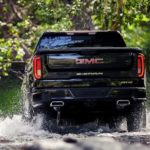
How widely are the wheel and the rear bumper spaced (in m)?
0.23

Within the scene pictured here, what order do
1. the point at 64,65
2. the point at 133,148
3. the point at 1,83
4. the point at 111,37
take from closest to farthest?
1. the point at 133,148
2. the point at 64,65
3. the point at 111,37
4. the point at 1,83

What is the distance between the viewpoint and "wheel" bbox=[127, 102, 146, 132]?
393 inches

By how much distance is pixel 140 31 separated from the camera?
3703 cm

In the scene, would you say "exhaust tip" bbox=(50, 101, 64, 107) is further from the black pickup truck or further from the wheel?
the wheel

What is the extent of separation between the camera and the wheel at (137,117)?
9992 millimetres

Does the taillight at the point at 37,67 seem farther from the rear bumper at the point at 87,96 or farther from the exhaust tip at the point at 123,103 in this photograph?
the exhaust tip at the point at 123,103

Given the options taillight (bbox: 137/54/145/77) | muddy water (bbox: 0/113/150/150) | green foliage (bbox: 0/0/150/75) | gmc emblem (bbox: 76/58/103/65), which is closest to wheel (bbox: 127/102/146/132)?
muddy water (bbox: 0/113/150/150)

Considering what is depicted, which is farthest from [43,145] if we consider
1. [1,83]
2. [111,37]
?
[1,83]

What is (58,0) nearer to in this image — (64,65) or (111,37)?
(111,37)

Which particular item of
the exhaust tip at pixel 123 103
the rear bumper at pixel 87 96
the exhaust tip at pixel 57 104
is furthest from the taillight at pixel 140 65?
the exhaust tip at pixel 57 104

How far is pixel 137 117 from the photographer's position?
396 inches

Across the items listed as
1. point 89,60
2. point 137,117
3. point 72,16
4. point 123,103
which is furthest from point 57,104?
point 72,16

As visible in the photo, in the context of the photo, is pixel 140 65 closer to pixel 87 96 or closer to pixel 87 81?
pixel 87 81

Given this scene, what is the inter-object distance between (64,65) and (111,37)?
1.73 meters
